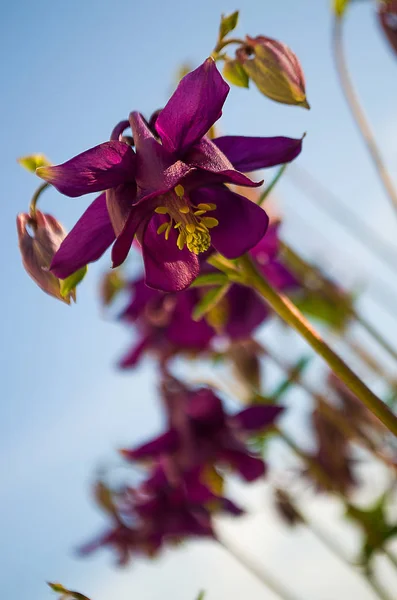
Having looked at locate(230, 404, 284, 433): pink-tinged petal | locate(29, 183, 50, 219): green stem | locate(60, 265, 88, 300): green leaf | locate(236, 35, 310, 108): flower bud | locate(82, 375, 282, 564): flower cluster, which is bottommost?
locate(82, 375, 282, 564): flower cluster

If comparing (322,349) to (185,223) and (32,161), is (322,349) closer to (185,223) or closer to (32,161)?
(185,223)

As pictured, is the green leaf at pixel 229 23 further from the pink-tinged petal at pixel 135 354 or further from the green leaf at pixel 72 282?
the pink-tinged petal at pixel 135 354

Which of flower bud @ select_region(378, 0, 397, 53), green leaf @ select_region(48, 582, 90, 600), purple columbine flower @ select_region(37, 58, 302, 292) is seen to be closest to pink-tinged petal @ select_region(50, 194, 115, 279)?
purple columbine flower @ select_region(37, 58, 302, 292)

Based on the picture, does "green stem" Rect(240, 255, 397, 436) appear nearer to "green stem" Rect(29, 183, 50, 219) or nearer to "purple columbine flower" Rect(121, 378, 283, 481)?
"green stem" Rect(29, 183, 50, 219)

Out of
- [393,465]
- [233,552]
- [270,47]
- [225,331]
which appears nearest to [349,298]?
[225,331]

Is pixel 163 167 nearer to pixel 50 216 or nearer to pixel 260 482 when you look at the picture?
pixel 50 216

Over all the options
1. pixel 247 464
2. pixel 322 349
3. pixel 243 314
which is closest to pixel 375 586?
pixel 247 464
